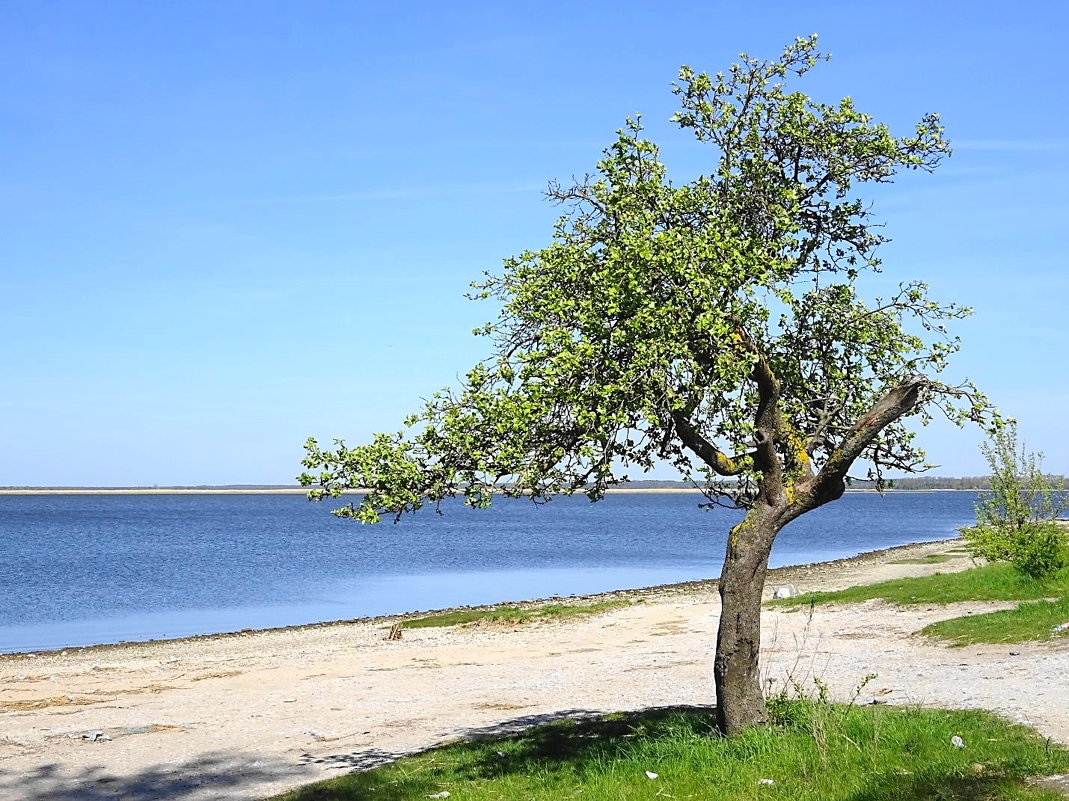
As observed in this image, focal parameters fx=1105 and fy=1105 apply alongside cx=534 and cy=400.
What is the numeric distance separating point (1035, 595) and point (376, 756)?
1750 cm

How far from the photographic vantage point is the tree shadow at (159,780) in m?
14.0

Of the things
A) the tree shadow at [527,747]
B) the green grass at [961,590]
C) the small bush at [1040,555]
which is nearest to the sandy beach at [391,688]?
the tree shadow at [527,747]

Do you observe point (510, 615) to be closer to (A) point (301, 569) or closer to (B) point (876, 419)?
(B) point (876, 419)

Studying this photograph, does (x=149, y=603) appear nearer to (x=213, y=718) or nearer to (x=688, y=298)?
(x=213, y=718)

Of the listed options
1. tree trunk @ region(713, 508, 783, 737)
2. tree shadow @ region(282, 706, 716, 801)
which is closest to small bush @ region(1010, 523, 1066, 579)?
tree shadow @ region(282, 706, 716, 801)

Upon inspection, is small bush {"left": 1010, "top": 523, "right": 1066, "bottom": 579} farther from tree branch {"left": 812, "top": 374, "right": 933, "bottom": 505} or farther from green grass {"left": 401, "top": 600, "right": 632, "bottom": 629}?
tree branch {"left": 812, "top": 374, "right": 933, "bottom": 505}

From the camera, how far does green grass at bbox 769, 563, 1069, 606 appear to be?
2658cm

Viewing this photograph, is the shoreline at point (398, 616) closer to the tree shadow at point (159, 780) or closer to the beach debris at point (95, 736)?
the beach debris at point (95, 736)

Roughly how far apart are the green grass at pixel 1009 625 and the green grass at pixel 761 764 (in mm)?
7751

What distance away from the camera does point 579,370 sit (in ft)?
35.3

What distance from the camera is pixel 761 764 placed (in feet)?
37.0

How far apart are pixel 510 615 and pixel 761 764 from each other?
87.3 ft

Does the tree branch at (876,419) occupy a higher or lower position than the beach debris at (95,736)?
higher

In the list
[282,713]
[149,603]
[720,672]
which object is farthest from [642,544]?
[720,672]
